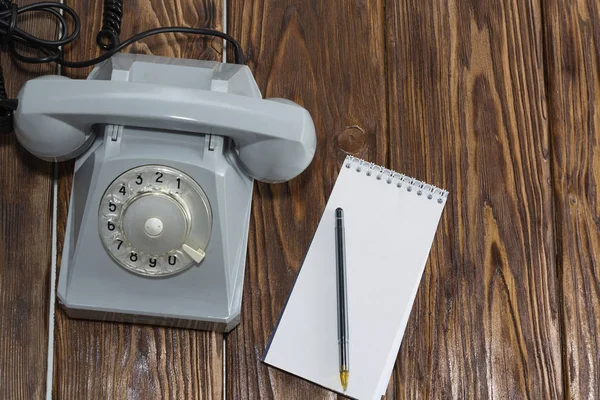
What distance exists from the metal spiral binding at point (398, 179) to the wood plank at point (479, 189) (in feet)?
0.05

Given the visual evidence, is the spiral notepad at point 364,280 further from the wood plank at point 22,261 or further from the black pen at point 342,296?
the wood plank at point 22,261

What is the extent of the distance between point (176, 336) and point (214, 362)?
59mm

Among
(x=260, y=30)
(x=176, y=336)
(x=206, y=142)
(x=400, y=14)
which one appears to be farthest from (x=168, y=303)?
(x=400, y=14)

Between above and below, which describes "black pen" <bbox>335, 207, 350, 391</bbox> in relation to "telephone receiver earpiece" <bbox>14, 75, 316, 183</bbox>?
below

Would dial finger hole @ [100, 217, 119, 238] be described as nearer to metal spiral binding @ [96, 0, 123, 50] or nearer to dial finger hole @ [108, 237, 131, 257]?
dial finger hole @ [108, 237, 131, 257]

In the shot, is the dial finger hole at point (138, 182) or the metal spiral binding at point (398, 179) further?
the metal spiral binding at point (398, 179)

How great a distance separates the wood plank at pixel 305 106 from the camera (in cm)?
76

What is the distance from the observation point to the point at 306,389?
76 centimetres

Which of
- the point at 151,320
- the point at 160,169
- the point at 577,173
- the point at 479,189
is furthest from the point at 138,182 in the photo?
the point at 577,173

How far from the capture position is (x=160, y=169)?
0.67 m

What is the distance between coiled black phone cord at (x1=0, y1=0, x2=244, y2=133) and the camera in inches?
29.1

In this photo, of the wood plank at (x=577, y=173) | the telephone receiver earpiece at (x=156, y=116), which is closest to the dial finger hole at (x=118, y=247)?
the telephone receiver earpiece at (x=156, y=116)

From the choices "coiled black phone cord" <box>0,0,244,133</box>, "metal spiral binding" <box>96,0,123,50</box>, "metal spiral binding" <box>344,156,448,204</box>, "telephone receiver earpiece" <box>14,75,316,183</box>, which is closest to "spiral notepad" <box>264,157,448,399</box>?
"metal spiral binding" <box>344,156,448,204</box>

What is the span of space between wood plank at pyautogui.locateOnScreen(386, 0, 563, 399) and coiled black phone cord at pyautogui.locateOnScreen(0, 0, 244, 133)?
0.86 ft
